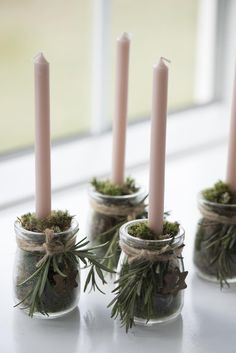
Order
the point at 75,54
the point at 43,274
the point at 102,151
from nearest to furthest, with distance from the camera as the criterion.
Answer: the point at 43,274, the point at 102,151, the point at 75,54

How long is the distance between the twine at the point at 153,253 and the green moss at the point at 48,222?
0.22 feet

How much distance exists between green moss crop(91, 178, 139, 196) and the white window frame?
0.25 m

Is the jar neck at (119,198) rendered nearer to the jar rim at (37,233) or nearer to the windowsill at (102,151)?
the jar rim at (37,233)

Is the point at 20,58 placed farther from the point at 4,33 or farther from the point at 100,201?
the point at 100,201

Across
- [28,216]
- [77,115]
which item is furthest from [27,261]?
[77,115]

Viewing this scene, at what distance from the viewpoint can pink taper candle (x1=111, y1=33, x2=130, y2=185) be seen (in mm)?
888

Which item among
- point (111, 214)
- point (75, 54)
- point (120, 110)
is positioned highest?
point (120, 110)

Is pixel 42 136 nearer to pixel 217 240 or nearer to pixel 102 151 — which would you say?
pixel 217 240

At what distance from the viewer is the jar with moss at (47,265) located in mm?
784

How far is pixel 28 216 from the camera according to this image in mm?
826

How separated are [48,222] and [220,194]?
23 centimetres

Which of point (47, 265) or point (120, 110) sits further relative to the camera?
point (120, 110)

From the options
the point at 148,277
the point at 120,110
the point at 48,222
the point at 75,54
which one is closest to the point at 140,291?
the point at 148,277

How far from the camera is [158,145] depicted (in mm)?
784
